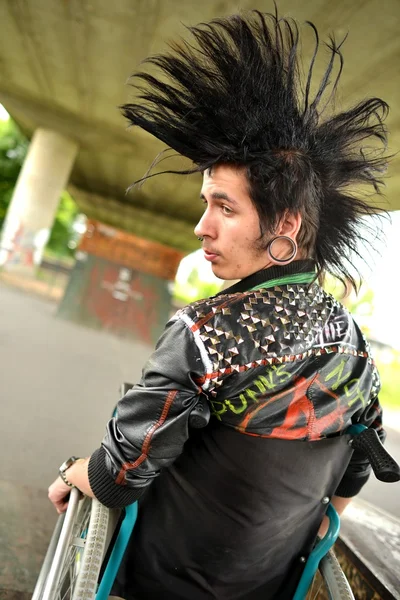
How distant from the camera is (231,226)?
1.45 metres

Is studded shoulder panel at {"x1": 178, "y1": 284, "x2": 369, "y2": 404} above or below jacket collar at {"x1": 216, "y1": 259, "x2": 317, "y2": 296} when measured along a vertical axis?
below

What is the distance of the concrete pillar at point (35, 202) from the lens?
1608 centimetres

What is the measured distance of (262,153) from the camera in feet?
4.60

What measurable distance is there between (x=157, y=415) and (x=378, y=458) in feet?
2.17

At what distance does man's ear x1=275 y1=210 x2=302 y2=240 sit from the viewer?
4.67ft

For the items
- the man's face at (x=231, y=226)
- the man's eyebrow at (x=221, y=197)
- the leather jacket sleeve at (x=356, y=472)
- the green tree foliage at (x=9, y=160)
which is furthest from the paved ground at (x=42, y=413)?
the green tree foliage at (x=9, y=160)

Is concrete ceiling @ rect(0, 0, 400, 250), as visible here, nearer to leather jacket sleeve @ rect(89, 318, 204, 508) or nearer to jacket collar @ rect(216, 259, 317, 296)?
jacket collar @ rect(216, 259, 317, 296)

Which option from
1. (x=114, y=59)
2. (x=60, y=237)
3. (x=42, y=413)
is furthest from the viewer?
(x=60, y=237)

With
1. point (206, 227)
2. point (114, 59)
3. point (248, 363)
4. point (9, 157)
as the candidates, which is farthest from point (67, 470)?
point (9, 157)

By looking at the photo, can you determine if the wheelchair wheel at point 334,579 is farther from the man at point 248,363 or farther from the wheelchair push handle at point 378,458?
the wheelchair push handle at point 378,458

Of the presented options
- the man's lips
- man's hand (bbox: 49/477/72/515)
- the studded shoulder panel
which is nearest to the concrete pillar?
man's hand (bbox: 49/477/72/515)

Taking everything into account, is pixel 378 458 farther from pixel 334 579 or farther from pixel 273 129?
pixel 273 129

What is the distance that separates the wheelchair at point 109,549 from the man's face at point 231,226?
614mm

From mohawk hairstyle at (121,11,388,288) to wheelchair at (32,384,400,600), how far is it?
1.97 ft
